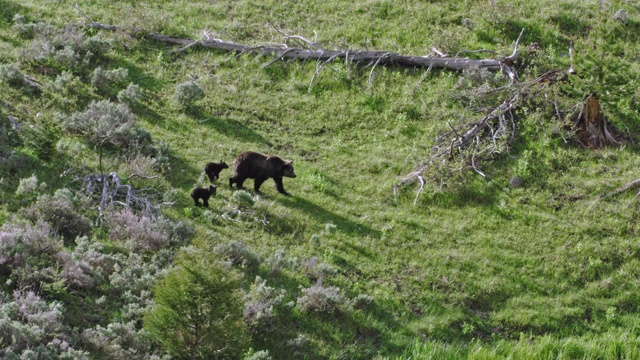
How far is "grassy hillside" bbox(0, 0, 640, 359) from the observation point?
39.2 ft

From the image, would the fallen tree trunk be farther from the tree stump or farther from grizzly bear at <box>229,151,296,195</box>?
grizzly bear at <box>229,151,296,195</box>

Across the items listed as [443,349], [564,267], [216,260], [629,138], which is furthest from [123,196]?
[629,138]

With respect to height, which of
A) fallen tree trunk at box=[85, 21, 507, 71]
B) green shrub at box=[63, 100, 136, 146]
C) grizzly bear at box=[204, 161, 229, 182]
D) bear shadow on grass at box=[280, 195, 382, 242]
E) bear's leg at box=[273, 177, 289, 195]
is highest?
fallen tree trunk at box=[85, 21, 507, 71]

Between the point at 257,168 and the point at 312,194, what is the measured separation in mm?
1418

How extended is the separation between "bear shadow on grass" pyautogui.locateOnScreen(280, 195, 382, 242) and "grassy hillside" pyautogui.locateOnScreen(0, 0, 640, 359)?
61mm

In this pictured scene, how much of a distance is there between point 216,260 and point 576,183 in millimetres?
9949

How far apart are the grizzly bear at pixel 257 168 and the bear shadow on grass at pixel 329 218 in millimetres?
590

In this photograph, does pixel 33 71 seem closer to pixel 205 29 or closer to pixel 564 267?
pixel 205 29

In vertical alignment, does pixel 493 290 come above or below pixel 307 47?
below

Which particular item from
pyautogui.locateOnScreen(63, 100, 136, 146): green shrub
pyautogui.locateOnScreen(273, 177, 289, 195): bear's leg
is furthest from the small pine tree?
pyautogui.locateOnScreen(63, 100, 136, 146): green shrub

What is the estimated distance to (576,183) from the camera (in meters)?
17.3

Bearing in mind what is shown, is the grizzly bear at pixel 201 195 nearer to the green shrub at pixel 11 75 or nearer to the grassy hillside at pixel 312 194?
the grassy hillside at pixel 312 194

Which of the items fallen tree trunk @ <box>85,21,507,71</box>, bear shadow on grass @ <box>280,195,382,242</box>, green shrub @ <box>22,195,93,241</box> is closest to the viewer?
green shrub @ <box>22,195,93,241</box>

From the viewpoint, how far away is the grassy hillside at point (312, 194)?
1194 centimetres
